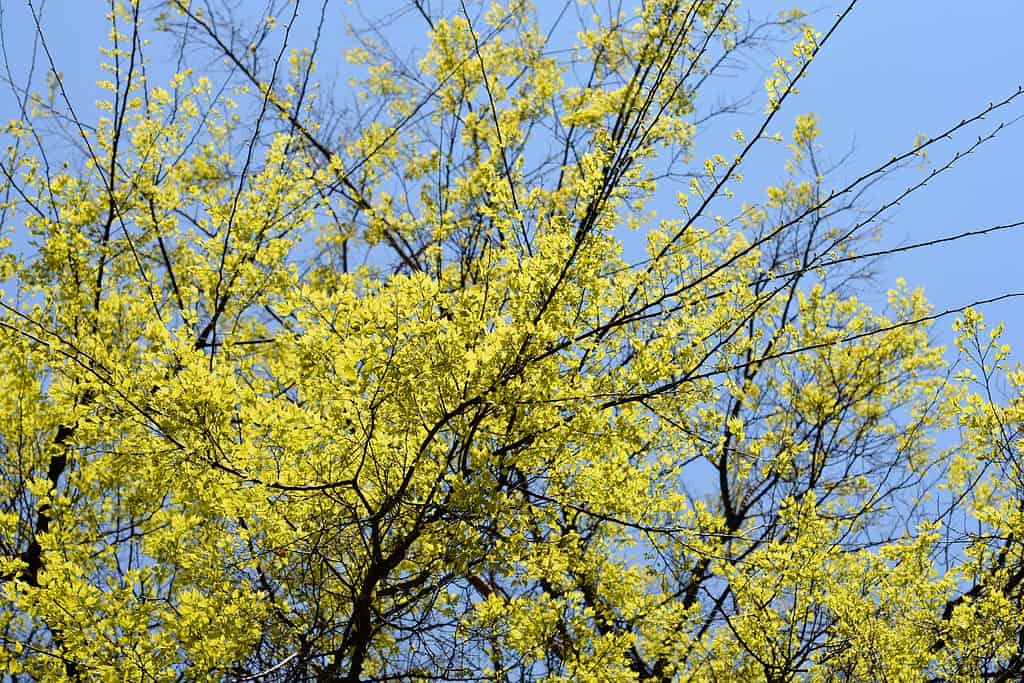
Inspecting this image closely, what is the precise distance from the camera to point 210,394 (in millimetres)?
3074

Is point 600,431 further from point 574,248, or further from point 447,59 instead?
point 447,59

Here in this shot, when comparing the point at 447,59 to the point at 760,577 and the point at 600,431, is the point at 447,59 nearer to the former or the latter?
the point at 600,431

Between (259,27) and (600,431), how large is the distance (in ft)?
9.07

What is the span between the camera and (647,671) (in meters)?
6.59

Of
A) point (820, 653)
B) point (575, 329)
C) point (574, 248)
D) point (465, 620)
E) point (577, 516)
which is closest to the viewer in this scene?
point (574, 248)

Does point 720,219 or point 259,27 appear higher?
point 259,27

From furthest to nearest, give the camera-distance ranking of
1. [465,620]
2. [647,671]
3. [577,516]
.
→ [647,671] → [577,516] → [465,620]

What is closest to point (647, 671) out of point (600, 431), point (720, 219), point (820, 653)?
point (820, 653)

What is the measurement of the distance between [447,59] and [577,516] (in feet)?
10.6

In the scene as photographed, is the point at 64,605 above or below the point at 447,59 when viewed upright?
below

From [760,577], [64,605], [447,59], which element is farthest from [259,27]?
[760,577]

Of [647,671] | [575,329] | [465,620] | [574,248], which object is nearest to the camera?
[574,248]

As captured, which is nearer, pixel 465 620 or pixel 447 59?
pixel 465 620

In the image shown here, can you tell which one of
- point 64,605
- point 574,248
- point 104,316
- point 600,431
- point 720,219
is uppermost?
point 104,316
